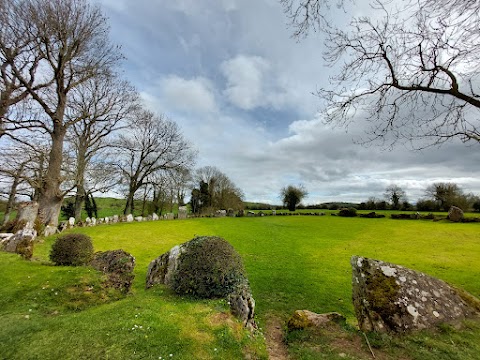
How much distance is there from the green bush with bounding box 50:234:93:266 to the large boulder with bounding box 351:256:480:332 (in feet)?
26.1

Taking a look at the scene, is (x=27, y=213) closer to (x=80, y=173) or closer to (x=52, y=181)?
(x=52, y=181)

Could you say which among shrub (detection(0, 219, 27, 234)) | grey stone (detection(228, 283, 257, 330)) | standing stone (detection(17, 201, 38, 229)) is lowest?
grey stone (detection(228, 283, 257, 330))

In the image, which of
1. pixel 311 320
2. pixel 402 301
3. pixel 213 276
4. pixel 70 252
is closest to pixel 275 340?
pixel 311 320

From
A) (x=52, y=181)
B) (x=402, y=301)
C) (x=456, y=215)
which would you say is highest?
(x=52, y=181)

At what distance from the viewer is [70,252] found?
7.67 m

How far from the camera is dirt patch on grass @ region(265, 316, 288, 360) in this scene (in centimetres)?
463

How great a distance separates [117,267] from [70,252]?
1.75 meters

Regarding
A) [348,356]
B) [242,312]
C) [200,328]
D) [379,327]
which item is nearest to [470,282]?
[379,327]

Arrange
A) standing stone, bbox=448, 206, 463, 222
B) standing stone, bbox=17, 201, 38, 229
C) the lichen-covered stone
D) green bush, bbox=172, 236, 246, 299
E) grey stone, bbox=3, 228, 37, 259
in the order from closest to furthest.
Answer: the lichen-covered stone < green bush, bbox=172, 236, 246, 299 < grey stone, bbox=3, 228, 37, 259 < standing stone, bbox=17, 201, 38, 229 < standing stone, bbox=448, 206, 463, 222

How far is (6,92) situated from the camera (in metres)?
12.3

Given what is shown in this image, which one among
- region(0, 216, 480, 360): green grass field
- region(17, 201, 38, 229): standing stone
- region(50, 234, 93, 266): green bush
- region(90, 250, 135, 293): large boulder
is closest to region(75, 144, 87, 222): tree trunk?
region(17, 201, 38, 229): standing stone

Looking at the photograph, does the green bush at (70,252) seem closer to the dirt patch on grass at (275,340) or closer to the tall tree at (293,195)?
the dirt patch on grass at (275,340)

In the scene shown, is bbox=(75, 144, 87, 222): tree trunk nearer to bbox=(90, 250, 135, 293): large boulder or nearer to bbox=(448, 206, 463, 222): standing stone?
bbox=(90, 250, 135, 293): large boulder

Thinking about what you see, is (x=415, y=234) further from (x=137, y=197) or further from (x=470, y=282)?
(x=137, y=197)
